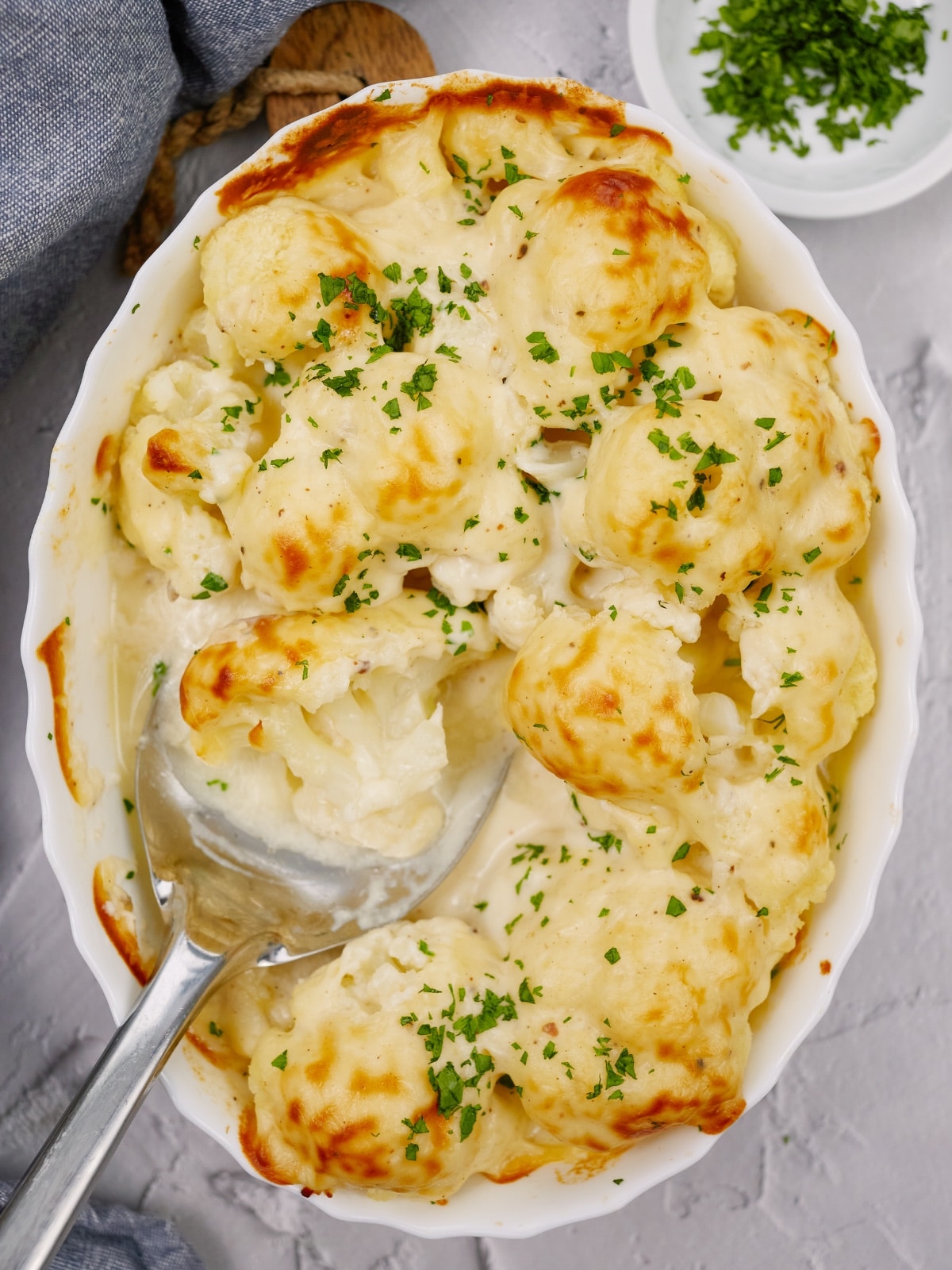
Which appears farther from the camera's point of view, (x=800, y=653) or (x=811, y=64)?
(x=811, y=64)

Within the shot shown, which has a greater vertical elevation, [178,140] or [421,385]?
[178,140]

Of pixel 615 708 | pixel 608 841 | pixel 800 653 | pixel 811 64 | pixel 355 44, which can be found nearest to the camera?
pixel 615 708

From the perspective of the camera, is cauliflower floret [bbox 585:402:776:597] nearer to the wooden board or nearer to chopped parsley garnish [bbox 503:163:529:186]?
chopped parsley garnish [bbox 503:163:529:186]

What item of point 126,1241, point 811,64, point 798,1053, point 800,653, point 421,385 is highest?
point 421,385

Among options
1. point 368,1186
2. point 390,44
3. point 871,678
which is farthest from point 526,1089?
point 390,44

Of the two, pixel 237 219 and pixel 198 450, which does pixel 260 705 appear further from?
pixel 237 219

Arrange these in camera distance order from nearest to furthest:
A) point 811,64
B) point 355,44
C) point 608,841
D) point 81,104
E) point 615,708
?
point 615,708, point 608,841, point 81,104, point 355,44, point 811,64

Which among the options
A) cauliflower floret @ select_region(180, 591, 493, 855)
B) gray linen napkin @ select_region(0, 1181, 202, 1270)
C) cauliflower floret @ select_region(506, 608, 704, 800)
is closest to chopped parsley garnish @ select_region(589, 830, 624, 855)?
cauliflower floret @ select_region(506, 608, 704, 800)

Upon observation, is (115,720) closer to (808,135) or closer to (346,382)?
(346,382)

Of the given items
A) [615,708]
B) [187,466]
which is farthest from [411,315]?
[615,708]

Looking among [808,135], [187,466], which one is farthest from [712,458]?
[808,135]
